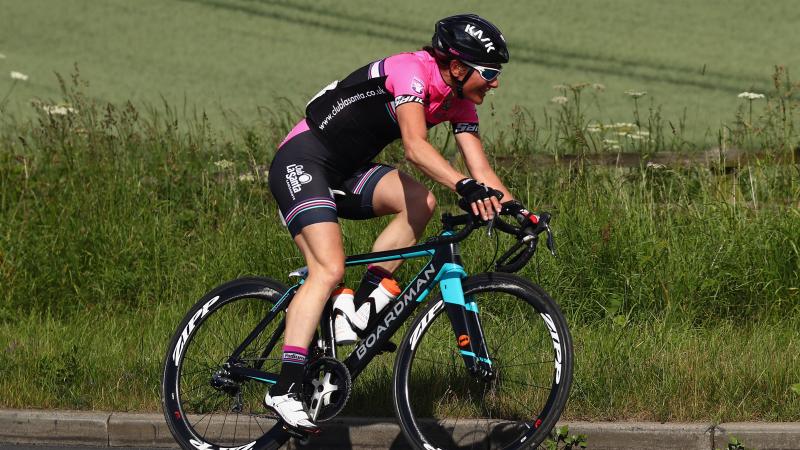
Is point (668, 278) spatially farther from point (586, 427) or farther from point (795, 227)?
point (586, 427)

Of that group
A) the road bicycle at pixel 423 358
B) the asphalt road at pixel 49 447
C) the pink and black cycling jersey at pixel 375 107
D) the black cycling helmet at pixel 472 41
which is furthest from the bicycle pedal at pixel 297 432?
the black cycling helmet at pixel 472 41

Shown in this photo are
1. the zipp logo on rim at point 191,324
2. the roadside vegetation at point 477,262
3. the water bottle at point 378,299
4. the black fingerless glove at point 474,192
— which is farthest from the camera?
the roadside vegetation at point 477,262

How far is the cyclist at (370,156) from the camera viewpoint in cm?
510

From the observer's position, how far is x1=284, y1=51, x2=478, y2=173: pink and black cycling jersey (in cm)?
520

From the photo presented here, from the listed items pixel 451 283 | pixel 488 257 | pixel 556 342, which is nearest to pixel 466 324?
pixel 451 283

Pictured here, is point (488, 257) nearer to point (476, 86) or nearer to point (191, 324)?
point (191, 324)

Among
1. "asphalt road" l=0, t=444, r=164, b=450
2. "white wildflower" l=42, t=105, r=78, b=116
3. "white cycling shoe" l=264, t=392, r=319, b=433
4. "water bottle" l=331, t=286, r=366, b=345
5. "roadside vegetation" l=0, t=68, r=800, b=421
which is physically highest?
"water bottle" l=331, t=286, r=366, b=345

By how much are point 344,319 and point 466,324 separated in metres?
0.65

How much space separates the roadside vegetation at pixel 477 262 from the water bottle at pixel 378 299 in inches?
29.8

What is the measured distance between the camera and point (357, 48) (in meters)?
16.7

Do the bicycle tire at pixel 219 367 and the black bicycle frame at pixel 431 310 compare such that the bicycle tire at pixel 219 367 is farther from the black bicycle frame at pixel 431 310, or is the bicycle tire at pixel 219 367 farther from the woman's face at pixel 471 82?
the woman's face at pixel 471 82

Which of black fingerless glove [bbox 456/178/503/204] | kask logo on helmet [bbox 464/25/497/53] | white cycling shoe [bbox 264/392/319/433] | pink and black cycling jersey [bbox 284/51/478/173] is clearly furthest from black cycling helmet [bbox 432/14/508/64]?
white cycling shoe [bbox 264/392/319/433]

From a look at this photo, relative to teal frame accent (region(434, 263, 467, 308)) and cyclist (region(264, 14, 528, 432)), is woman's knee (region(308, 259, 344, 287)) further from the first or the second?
teal frame accent (region(434, 263, 467, 308))

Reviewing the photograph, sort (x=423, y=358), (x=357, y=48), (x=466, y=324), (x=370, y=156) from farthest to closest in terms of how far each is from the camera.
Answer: (x=357, y=48) < (x=423, y=358) < (x=370, y=156) < (x=466, y=324)
